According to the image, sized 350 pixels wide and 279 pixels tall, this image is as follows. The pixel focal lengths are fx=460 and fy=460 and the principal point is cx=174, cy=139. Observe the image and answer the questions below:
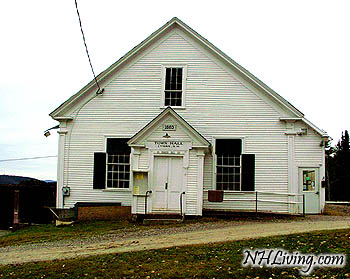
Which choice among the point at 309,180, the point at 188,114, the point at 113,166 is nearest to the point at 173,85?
the point at 188,114

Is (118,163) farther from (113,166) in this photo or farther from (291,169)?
(291,169)

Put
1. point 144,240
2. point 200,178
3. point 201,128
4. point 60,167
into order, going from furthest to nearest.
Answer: point 60,167 → point 201,128 → point 200,178 → point 144,240

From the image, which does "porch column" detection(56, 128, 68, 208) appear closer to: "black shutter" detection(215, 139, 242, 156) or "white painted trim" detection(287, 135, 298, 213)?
"black shutter" detection(215, 139, 242, 156)

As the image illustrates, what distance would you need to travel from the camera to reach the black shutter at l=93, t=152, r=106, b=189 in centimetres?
1878

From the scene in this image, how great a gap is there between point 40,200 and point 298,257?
15724 mm


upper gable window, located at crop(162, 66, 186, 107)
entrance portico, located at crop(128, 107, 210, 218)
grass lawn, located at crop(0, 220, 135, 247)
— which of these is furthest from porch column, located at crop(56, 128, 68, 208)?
upper gable window, located at crop(162, 66, 186, 107)

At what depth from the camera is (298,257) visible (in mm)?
9430

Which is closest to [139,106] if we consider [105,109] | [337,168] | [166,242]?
[105,109]

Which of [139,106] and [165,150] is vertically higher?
[139,106]

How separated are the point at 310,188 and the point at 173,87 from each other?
22.7 ft

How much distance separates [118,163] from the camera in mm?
18875

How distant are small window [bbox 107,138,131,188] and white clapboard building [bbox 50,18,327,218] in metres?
0.04

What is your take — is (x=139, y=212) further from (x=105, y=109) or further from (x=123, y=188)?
(x=105, y=109)
